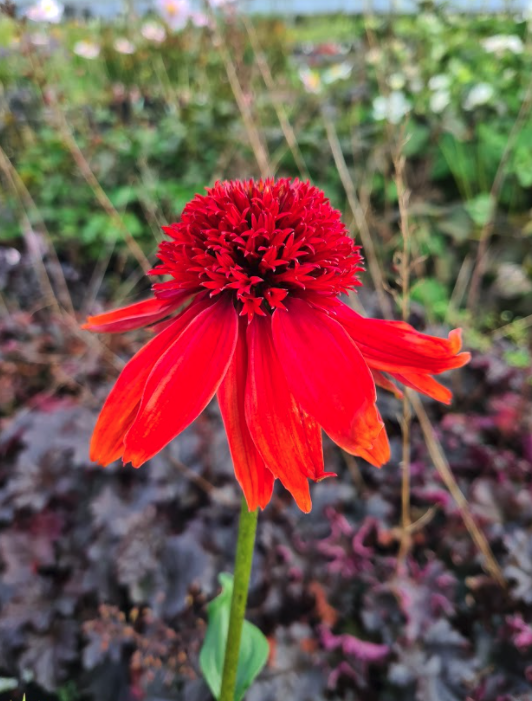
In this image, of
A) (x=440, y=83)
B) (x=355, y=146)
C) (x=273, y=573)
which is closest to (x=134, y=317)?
(x=273, y=573)

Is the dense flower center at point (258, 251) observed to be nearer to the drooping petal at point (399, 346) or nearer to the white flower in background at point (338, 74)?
the drooping petal at point (399, 346)

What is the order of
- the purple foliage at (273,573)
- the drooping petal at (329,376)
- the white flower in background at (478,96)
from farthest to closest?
the white flower in background at (478,96) → the purple foliage at (273,573) → the drooping petal at (329,376)

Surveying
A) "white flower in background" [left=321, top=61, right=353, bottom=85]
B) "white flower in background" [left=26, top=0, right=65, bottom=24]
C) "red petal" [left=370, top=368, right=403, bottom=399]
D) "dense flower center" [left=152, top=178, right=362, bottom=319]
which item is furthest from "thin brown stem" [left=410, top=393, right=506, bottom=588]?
"white flower in background" [left=26, top=0, right=65, bottom=24]

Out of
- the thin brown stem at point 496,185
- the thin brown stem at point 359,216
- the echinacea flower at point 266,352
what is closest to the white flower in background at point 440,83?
the thin brown stem at point 496,185

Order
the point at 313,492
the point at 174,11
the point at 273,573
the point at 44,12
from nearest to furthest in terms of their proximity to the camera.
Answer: the point at 273,573, the point at 313,492, the point at 44,12, the point at 174,11

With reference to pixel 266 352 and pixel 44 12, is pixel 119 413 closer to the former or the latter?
pixel 266 352

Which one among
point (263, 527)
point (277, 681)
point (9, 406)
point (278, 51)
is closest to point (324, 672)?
point (277, 681)

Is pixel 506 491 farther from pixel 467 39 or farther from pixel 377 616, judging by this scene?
pixel 467 39
